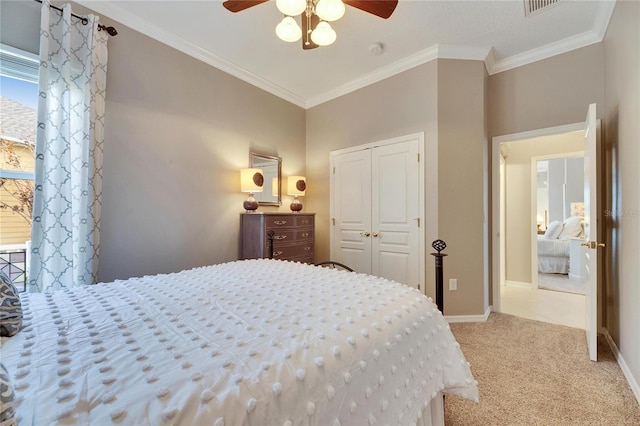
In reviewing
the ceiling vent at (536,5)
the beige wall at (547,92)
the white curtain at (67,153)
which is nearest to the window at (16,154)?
the white curtain at (67,153)

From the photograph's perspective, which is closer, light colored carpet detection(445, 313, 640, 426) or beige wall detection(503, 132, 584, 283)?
light colored carpet detection(445, 313, 640, 426)

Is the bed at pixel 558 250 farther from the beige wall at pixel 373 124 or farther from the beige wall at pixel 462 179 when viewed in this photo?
the beige wall at pixel 373 124

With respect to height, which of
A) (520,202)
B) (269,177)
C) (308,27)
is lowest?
(520,202)

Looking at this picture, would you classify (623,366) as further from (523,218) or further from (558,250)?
(558,250)

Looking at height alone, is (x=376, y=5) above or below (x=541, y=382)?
above

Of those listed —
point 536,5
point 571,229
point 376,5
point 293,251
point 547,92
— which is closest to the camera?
point 376,5

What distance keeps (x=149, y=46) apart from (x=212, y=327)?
294 centimetres

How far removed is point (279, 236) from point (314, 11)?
2.23m

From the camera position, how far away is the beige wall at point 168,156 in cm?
240

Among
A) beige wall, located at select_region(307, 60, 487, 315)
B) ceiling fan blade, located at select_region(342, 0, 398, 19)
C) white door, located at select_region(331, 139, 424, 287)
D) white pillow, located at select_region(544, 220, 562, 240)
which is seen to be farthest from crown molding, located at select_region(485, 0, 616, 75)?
white pillow, located at select_region(544, 220, 562, 240)

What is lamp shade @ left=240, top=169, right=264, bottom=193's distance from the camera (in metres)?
3.32

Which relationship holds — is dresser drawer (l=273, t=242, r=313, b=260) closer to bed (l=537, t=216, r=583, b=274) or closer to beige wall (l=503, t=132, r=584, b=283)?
beige wall (l=503, t=132, r=584, b=283)

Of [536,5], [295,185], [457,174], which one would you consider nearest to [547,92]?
[536,5]

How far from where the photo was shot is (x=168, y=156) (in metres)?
2.76
